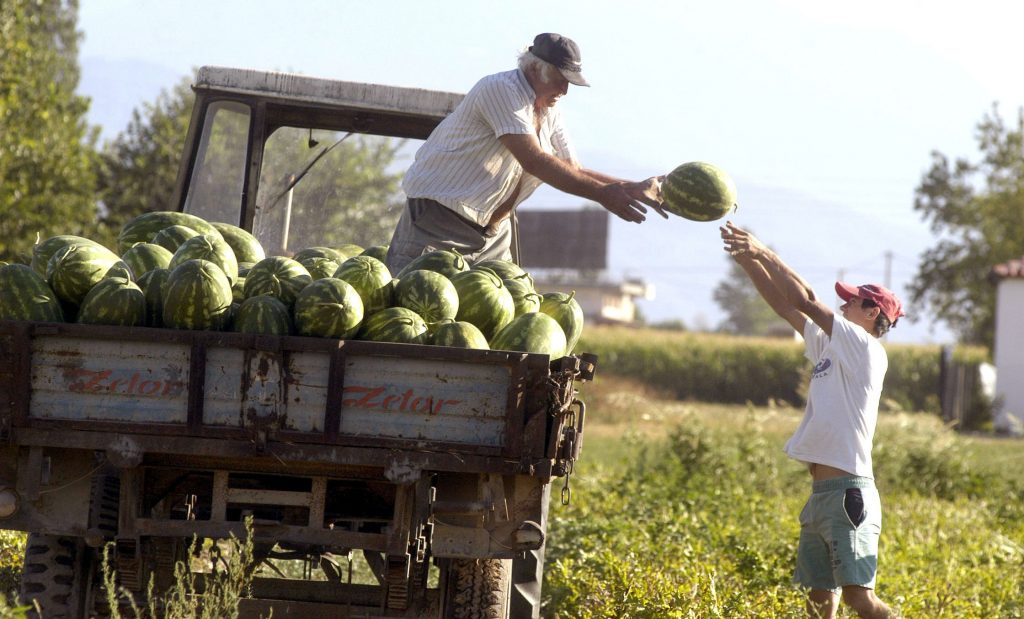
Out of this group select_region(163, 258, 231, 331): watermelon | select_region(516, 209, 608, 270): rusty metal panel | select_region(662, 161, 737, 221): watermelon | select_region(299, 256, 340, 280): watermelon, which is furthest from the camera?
select_region(516, 209, 608, 270): rusty metal panel

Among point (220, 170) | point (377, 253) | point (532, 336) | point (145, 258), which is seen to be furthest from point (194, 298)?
point (220, 170)

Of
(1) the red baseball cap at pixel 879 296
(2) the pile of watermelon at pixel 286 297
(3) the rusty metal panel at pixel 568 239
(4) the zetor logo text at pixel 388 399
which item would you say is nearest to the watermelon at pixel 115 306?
(2) the pile of watermelon at pixel 286 297

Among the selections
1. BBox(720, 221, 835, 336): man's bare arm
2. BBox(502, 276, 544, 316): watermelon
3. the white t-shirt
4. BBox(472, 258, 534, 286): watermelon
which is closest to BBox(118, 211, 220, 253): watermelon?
BBox(472, 258, 534, 286): watermelon

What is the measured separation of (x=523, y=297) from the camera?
5434mm

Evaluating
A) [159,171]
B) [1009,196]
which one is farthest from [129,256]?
[1009,196]

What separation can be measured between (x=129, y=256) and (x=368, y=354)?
145 centimetres

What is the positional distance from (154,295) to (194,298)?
0.28 meters

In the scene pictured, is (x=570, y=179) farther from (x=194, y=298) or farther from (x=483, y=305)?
(x=194, y=298)

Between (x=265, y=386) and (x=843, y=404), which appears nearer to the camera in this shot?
(x=265, y=386)

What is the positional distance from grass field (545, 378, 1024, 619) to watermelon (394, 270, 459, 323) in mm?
1844

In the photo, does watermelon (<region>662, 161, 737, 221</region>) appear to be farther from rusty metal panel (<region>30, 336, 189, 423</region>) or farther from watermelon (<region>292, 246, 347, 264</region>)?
rusty metal panel (<region>30, 336, 189, 423</region>)

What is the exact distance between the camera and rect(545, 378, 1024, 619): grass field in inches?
254

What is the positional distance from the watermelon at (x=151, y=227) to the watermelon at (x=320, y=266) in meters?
0.55

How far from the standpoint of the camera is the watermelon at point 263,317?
4.72m
